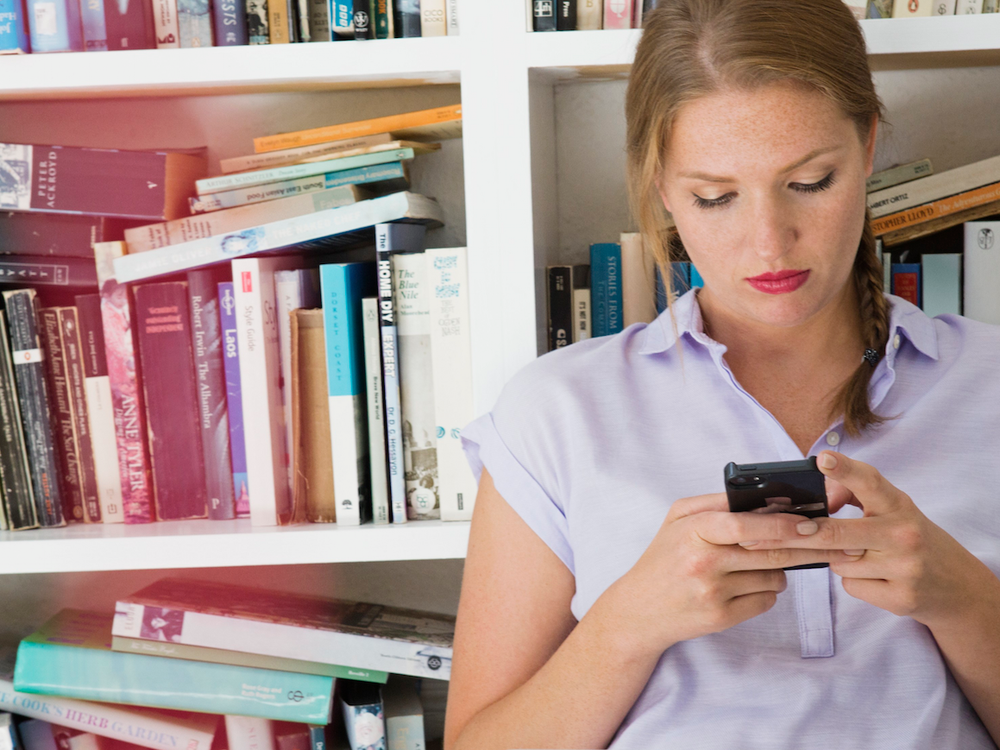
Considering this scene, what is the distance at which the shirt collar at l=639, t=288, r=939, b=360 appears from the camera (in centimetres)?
83

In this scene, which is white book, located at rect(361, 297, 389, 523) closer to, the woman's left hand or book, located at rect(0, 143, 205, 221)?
book, located at rect(0, 143, 205, 221)

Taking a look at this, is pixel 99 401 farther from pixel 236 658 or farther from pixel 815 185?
pixel 815 185

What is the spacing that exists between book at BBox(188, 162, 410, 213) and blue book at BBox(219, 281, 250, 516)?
0.10 metres

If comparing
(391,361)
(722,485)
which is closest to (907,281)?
(722,485)

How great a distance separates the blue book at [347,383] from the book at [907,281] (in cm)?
63

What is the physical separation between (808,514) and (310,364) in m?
0.59

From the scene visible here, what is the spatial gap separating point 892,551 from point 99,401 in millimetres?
869

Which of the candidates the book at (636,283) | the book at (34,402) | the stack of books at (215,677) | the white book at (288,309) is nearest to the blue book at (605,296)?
the book at (636,283)

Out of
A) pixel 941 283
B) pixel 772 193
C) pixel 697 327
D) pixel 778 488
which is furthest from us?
pixel 941 283

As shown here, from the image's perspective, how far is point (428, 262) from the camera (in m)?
0.94

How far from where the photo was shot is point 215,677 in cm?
100

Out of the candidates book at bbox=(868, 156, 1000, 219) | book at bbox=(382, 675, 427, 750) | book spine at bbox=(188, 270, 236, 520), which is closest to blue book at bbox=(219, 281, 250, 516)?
book spine at bbox=(188, 270, 236, 520)

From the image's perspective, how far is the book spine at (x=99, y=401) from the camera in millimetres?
985

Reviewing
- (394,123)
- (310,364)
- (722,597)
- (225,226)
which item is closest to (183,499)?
(310,364)
